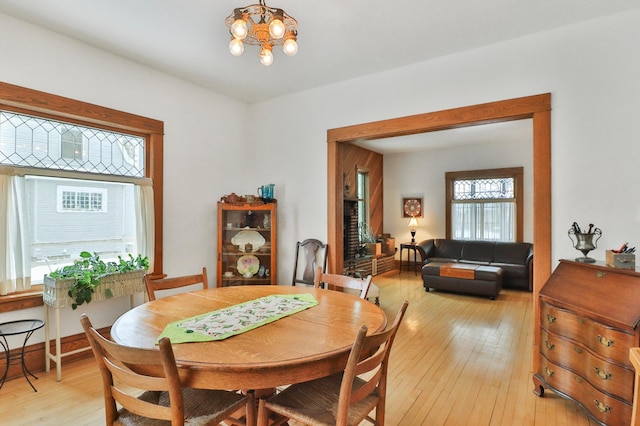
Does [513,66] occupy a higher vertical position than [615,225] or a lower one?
higher

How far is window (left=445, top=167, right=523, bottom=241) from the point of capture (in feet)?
22.1

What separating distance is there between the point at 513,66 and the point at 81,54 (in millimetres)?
3959

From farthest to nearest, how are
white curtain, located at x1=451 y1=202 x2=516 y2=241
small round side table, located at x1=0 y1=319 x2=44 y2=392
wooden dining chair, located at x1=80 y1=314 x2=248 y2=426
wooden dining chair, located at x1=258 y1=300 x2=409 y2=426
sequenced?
white curtain, located at x1=451 y1=202 x2=516 y2=241
small round side table, located at x1=0 y1=319 x2=44 y2=392
wooden dining chair, located at x1=258 y1=300 x2=409 y2=426
wooden dining chair, located at x1=80 y1=314 x2=248 y2=426

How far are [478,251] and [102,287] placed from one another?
6300 mm

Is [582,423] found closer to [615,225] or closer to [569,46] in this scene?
[615,225]

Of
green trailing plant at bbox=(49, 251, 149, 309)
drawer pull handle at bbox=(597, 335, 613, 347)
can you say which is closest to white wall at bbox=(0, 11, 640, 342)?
green trailing plant at bbox=(49, 251, 149, 309)

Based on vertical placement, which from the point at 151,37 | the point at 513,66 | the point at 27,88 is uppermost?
the point at 151,37

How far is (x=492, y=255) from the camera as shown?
6375mm

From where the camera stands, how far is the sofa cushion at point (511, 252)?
6.07 metres

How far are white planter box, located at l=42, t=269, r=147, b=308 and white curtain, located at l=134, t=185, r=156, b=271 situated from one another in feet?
1.19

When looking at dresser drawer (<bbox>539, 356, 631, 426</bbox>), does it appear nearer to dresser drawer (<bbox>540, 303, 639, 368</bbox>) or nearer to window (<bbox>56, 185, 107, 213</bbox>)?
dresser drawer (<bbox>540, 303, 639, 368</bbox>)

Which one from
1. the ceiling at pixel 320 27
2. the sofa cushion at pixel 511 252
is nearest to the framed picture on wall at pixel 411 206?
the sofa cushion at pixel 511 252

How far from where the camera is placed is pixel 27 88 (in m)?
2.71

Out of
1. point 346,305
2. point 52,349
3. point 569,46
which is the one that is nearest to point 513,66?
point 569,46
